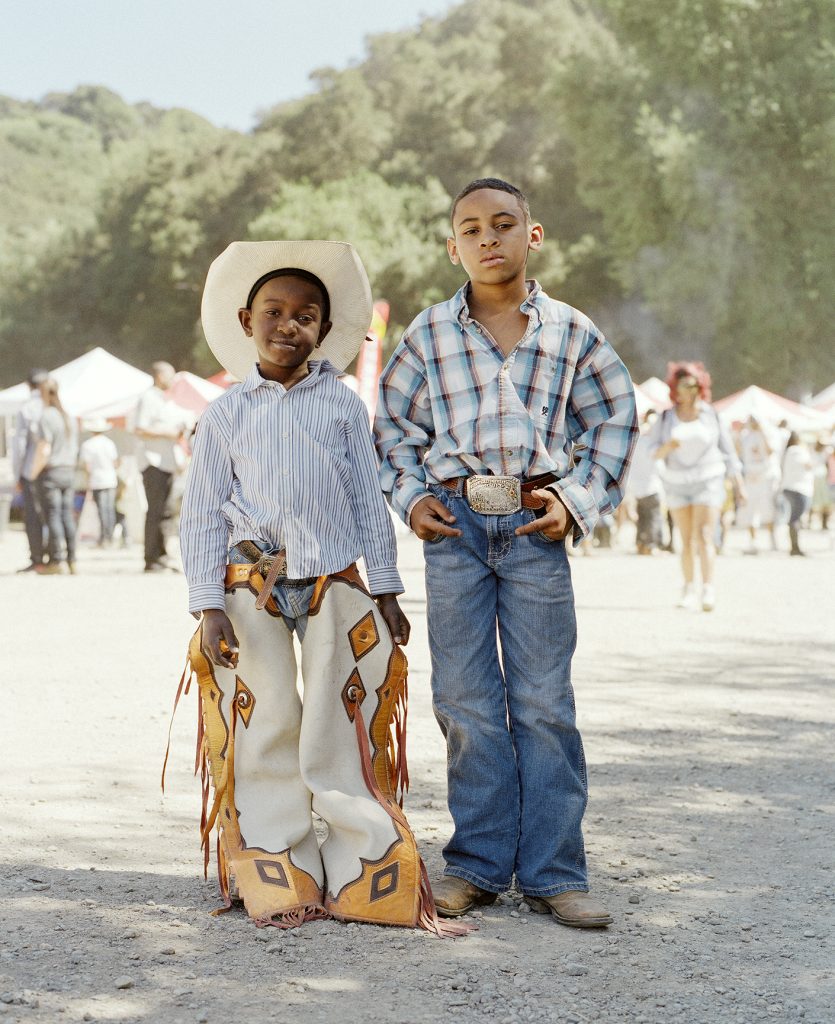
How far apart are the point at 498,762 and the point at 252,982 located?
35.9 inches

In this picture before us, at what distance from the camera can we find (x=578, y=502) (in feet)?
12.6

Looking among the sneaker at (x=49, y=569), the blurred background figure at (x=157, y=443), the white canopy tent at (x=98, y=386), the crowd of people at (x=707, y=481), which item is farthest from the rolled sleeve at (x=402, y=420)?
the white canopy tent at (x=98, y=386)

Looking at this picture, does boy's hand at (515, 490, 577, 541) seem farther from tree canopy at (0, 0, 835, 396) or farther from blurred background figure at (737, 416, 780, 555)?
tree canopy at (0, 0, 835, 396)

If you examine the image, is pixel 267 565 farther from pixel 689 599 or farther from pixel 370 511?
pixel 689 599

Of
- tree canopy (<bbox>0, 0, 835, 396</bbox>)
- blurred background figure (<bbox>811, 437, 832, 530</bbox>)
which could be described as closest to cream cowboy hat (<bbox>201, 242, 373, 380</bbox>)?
blurred background figure (<bbox>811, 437, 832, 530</bbox>)

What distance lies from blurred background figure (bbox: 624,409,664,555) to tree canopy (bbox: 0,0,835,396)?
17.9 metres

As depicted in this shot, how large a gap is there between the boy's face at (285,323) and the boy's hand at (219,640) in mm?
675

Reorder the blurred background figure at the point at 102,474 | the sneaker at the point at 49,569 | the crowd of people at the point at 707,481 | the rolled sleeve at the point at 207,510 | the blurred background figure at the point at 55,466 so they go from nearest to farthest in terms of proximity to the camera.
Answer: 1. the rolled sleeve at the point at 207,510
2. the crowd of people at the point at 707,481
3. the blurred background figure at the point at 55,466
4. the sneaker at the point at 49,569
5. the blurred background figure at the point at 102,474

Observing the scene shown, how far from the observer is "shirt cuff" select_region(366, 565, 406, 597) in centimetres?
401

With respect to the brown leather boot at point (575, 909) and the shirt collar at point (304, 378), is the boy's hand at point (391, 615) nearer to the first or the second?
the shirt collar at point (304, 378)

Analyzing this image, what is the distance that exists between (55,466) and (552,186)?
35601 mm

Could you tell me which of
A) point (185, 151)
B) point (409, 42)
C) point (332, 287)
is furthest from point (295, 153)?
point (332, 287)

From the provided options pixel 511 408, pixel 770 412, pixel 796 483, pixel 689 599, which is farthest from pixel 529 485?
pixel 770 412

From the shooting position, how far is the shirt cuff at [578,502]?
384 cm
